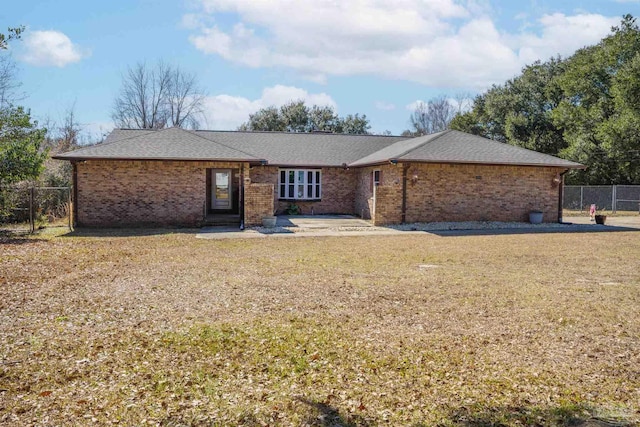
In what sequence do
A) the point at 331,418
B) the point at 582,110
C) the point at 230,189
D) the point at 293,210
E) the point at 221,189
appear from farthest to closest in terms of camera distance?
1. the point at 582,110
2. the point at 221,189
3. the point at 293,210
4. the point at 230,189
5. the point at 331,418

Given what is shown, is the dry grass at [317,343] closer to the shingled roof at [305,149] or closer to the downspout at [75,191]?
the downspout at [75,191]

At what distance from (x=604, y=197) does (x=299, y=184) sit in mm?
18611

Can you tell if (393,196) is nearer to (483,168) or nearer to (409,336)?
(483,168)

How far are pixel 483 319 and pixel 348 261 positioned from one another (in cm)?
470

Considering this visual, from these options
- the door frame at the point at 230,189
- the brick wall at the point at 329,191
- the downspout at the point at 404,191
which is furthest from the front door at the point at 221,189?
the downspout at the point at 404,191

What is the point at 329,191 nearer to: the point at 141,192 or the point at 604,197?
the point at 141,192

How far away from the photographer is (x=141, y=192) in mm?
17391

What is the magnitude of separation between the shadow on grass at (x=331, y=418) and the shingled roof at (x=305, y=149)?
1382 centimetres

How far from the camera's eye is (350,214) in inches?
936

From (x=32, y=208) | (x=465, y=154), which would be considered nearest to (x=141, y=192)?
(x=32, y=208)

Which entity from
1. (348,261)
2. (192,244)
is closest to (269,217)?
(192,244)

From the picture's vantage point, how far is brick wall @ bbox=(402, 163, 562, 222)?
1877 centimetres

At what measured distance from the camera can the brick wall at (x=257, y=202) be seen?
1739 cm

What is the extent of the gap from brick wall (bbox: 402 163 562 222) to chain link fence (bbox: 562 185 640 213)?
1031 centimetres
